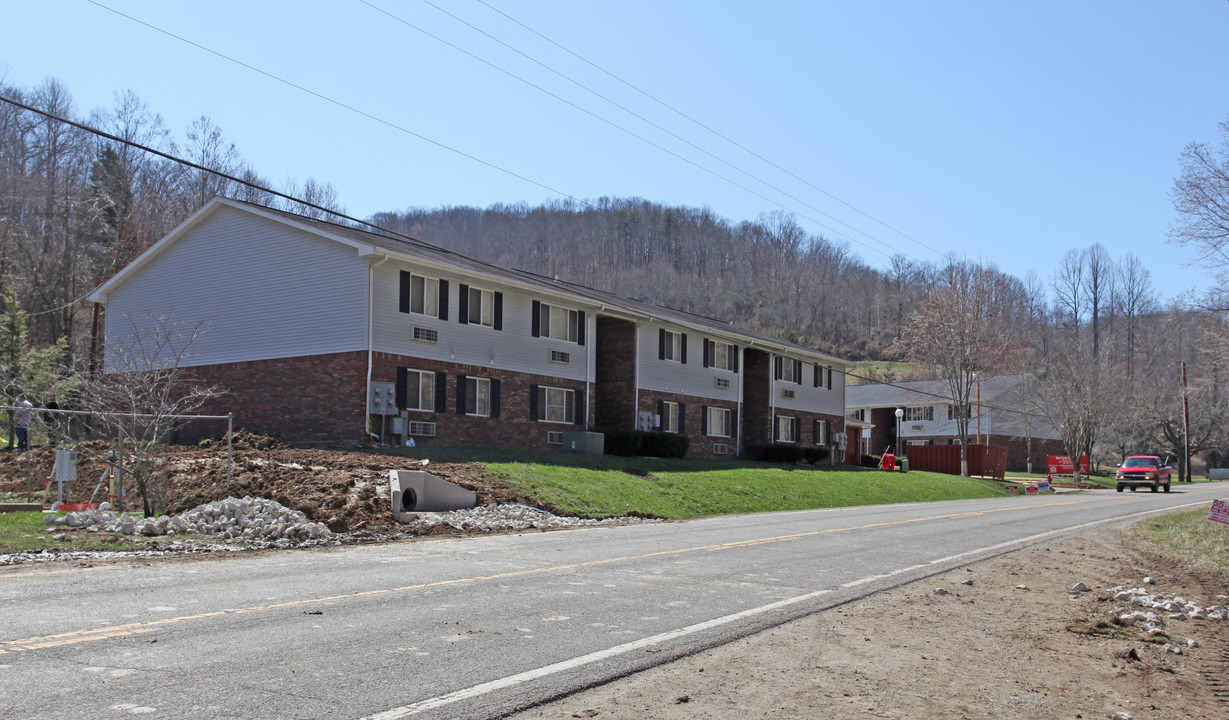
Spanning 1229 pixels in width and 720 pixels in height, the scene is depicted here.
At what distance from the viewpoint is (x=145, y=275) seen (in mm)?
32750

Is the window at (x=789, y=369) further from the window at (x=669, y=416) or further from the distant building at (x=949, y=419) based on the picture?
the distant building at (x=949, y=419)

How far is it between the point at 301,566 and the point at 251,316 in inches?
804

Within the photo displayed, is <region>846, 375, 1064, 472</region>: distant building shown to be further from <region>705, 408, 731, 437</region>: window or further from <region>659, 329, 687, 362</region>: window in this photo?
<region>659, 329, 687, 362</region>: window

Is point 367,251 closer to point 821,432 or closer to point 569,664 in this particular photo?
point 569,664

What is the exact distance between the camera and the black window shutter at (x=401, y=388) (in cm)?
2766

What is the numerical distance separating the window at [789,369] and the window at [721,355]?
12.4ft

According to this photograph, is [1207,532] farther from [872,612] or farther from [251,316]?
[251,316]

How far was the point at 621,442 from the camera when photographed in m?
33.6

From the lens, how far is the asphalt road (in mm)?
5531

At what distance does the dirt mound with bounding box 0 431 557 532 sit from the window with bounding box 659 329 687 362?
17.2 meters

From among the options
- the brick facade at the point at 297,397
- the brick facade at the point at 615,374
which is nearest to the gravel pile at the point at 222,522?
the brick facade at the point at 297,397

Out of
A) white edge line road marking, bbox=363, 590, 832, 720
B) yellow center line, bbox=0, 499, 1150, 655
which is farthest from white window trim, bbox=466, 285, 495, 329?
white edge line road marking, bbox=363, 590, 832, 720

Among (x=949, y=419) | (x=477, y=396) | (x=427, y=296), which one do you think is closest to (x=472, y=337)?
(x=477, y=396)

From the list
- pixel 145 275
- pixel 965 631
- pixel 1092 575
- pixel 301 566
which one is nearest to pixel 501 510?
pixel 301 566
